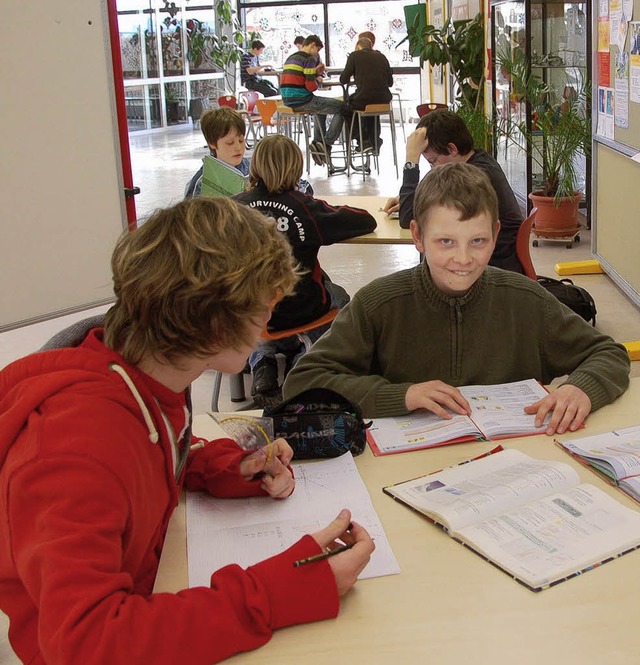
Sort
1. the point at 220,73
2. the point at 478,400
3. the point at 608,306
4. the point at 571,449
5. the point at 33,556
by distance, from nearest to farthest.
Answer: the point at 33,556 < the point at 571,449 < the point at 478,400 < the point at 608,306 < the point at 220,73

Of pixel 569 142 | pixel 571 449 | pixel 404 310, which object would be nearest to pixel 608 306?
pixel 569 142

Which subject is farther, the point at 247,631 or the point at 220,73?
the point at 220,73

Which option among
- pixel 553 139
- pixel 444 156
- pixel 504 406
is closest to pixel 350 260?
pixel 553 139

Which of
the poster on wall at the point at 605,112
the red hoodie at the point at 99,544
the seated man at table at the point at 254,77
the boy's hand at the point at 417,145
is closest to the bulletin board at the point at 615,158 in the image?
Result: the poster on wall at the point at 605,112

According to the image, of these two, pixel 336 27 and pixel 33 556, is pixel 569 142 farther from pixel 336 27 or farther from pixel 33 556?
pixel 336 27

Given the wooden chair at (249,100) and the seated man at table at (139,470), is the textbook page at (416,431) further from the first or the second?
the wooden chair at (249,100)

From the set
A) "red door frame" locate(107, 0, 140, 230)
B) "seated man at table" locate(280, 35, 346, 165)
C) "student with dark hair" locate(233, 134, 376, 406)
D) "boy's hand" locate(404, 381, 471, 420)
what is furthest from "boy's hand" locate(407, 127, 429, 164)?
"seated man at table" locate(280, 35, 346, 165)

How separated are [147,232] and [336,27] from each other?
582 inches

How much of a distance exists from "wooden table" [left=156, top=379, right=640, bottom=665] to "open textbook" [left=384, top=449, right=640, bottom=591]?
21 mm

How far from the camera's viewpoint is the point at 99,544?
0.94 meters

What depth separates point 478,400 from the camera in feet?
5.63

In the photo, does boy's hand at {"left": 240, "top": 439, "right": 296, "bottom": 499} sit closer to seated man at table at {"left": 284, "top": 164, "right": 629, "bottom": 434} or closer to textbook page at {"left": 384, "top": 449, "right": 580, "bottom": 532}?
textbook page at {"left": 384, "top": 449, "right": 580, "bottom": 532}

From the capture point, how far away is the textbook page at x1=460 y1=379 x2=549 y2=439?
5.21 ft

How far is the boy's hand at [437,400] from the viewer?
64.9 inches
